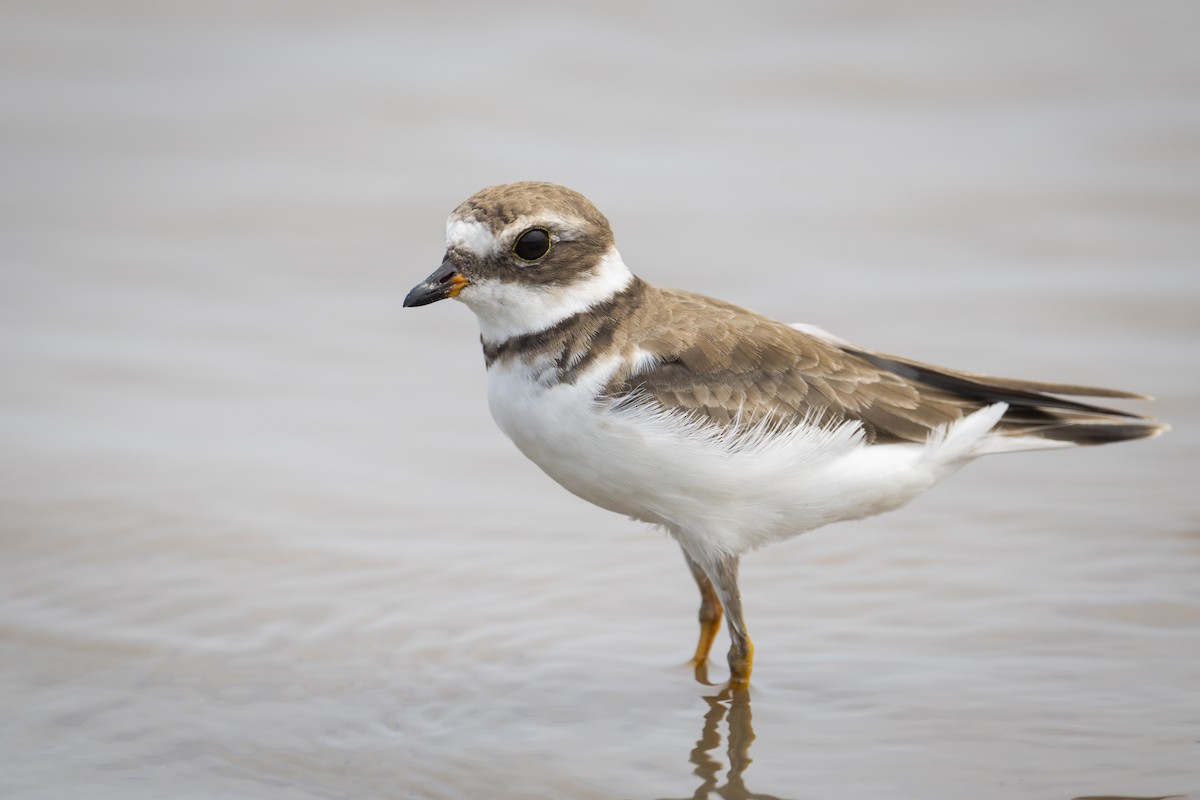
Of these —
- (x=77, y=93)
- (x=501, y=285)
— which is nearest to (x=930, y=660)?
(x=501, y=285)

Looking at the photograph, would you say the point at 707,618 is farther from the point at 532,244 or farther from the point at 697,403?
the point at 532,244

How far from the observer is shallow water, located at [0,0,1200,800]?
6.50 metres

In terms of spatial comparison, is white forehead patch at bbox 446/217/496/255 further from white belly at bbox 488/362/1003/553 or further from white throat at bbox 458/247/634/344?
white belly at bbox 488/362/1003/553

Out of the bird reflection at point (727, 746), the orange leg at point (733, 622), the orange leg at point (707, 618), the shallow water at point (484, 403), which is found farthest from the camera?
the orange leg at point (707, 618)

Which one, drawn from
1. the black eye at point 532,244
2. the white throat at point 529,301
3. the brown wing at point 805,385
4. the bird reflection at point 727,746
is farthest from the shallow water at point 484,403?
the black eye at point 532,244

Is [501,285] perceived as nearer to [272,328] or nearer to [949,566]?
[949,566]

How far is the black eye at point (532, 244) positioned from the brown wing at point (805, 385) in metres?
0.58

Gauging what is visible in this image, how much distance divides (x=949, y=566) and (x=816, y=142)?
605cm

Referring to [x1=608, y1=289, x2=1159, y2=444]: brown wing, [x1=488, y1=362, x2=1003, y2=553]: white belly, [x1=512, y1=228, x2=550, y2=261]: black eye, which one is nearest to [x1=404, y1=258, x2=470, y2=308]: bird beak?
[x1=512, y1=228, x2=550, y2=261]: black eye

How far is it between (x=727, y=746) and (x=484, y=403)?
13.2ft

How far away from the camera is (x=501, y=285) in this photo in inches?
249

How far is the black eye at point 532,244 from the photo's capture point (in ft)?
20.6

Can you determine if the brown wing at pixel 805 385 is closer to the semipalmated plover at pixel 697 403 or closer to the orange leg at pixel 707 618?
the semipalmated plover at pixel 697 403

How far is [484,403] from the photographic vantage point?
32.8 ft
